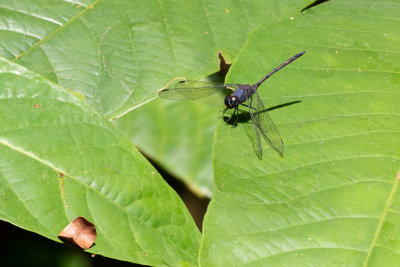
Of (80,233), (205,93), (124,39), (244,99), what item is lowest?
(205,93)

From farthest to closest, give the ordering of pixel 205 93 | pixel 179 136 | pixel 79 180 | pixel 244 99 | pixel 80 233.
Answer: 1. pixel 205 93
2. pixel 179 136
3. pixel 244 99
4. pixel 79 180
5. pixel 80 233

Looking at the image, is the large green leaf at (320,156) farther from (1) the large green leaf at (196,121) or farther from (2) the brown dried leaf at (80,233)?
(2) the brown dried leaf at (80,233)

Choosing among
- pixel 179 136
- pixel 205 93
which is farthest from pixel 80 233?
pixel 205 93

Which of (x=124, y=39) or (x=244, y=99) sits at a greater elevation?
(x=124, y=39)

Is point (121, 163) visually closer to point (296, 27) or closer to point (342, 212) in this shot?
point (342, 212)

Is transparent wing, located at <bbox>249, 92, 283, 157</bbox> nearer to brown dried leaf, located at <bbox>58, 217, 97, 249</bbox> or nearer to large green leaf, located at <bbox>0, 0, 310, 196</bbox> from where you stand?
large green leaf, located at <bbox>0, 0, 310, 196</bbox>

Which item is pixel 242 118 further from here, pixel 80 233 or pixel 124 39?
pixel 80 233

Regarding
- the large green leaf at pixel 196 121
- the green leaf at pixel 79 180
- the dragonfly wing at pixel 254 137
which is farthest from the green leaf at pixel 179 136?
the green leaf at pixel 79 180
